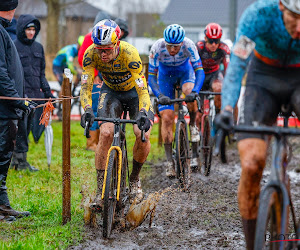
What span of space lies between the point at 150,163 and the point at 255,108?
6198 mm

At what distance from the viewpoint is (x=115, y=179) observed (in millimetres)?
5395

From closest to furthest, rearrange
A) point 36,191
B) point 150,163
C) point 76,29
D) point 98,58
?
point 98,58 → point 36,191 → point 150,163 → point 76,29

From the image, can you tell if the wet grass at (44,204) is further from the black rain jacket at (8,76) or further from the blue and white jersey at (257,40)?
the blue and white jersey at (257,40)

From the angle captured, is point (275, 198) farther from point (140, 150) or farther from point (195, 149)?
point (195, 149)

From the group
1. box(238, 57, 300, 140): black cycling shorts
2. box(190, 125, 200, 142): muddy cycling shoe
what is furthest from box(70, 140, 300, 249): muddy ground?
box(238, 57, 300, 140): black cycling shorts

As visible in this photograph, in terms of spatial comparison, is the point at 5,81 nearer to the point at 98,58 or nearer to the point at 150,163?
the point at 98,58

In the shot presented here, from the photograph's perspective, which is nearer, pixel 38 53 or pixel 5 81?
pixel 5 81

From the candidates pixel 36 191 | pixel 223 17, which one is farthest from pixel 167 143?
pixel 223 17

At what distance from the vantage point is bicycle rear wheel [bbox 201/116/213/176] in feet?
28.6

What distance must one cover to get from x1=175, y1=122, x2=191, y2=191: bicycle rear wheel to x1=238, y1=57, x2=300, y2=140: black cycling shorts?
3.73 m

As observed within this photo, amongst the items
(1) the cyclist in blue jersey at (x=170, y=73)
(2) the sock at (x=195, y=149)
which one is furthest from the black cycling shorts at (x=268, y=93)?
(2) the sock at (x=195, y=149)

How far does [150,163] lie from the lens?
9.92m

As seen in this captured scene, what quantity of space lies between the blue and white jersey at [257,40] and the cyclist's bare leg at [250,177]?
337 mm

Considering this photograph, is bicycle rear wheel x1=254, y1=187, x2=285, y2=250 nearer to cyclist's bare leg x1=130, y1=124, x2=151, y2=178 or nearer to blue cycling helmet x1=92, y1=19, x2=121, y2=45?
blue cycling helmet x1=92, y1=19, x2=121, y2=45
